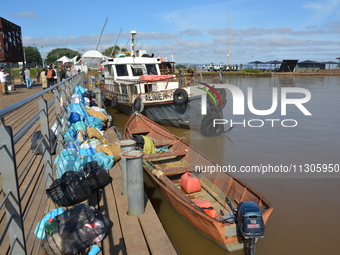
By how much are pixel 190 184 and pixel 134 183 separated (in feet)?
7.87

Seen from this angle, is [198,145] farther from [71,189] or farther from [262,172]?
[71,189]

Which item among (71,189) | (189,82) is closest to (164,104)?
(189,82)

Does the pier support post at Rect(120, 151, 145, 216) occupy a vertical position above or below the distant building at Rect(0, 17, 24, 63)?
below

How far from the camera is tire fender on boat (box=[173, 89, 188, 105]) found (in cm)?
1165

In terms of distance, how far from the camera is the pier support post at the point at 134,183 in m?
3.70

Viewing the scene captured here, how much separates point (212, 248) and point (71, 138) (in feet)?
12.0

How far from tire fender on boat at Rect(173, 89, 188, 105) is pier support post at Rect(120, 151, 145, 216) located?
26.6 ft

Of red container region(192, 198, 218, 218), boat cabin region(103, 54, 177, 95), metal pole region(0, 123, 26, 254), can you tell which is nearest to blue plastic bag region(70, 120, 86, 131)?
red container region(192, 198, 218, 218)

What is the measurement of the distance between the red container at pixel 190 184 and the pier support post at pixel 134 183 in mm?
2272

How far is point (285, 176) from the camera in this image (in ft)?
26.6

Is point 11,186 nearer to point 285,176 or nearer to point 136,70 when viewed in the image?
point 285,176

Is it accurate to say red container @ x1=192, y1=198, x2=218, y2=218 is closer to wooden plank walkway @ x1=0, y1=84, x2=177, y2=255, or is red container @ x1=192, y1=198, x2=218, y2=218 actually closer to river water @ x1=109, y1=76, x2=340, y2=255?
river water @ x1=109, y1=76, x2=340, y2=255

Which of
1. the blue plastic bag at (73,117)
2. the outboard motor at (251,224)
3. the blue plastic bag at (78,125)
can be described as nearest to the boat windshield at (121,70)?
the blue plastic bag at (73,117)

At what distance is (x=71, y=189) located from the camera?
382 centimetres
